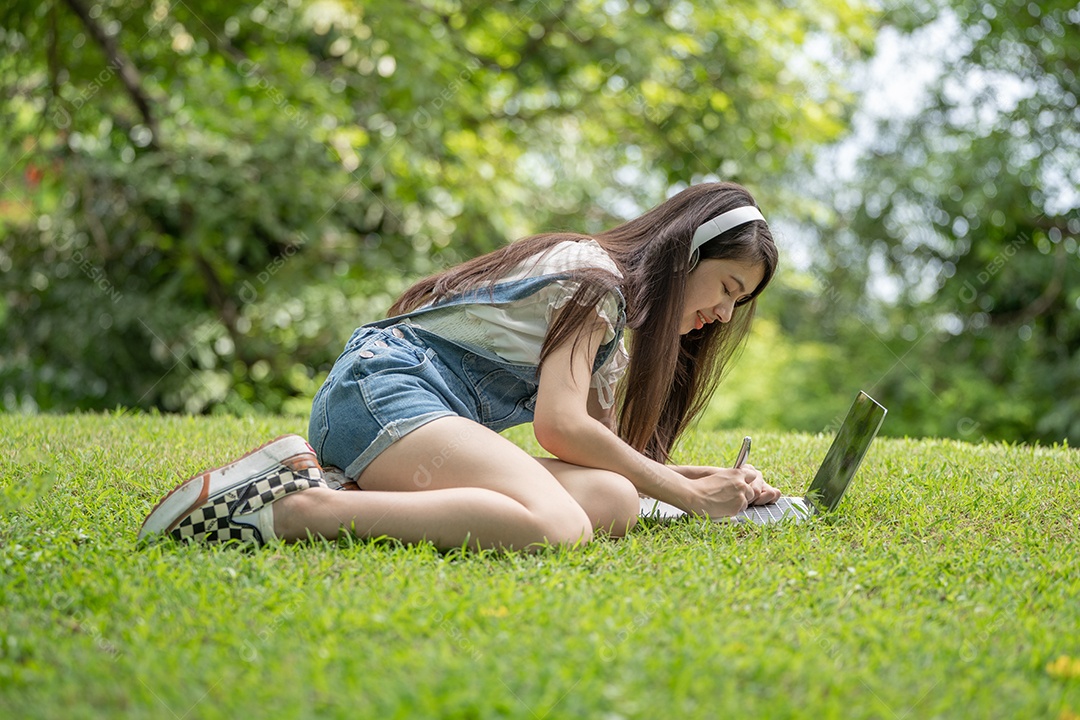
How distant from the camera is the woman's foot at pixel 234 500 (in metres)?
2.24

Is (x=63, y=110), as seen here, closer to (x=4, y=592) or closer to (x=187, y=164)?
(x=187, y=164)

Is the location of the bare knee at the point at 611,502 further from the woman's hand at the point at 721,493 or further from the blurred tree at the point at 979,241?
the blurred tree at the point at 979,241

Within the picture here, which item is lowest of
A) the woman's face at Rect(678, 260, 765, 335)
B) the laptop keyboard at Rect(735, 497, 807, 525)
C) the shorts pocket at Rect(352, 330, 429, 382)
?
the laptop keyboard at Rect(735, 497, 807, 525)

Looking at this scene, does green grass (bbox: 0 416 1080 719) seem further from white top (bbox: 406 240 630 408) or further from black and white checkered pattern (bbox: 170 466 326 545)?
white top (bbox: 406 240 630 408)

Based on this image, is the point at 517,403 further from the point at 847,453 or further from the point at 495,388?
A: the point at 847,453

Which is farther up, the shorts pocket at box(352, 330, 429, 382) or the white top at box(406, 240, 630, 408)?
the white top at box(406, 240, 630, 408)

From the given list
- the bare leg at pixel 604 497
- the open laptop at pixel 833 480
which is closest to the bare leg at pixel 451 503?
the bare leg at pixel 604 497

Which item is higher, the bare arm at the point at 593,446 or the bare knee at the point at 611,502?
the bare arm at the point at 593,446

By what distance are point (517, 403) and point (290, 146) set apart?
4.89 meters

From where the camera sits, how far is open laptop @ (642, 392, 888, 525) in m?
2.65

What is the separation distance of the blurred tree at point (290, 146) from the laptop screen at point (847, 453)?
439cm

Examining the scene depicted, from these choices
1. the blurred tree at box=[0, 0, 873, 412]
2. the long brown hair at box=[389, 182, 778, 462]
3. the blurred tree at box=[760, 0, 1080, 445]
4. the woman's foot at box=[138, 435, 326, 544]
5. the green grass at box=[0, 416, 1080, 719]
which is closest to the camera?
the green grass at box=[0, 416, 1080, 719]

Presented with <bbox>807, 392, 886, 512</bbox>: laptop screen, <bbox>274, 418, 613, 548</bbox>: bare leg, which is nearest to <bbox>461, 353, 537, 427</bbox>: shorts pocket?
<bbox>274, 418, 613, 548</bbox>: bare leg

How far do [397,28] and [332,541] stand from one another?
187 inches
